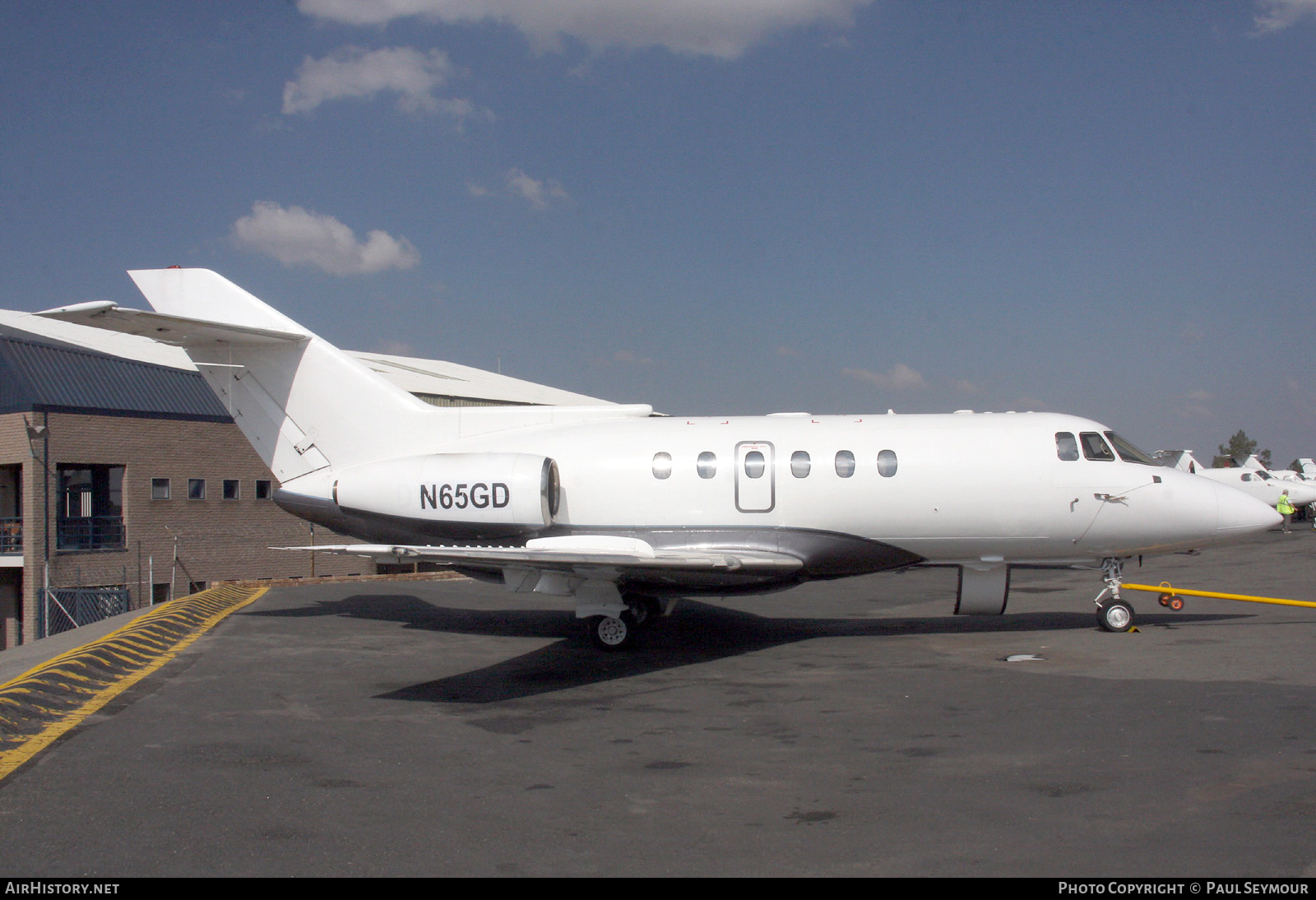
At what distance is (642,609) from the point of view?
13.2 meters

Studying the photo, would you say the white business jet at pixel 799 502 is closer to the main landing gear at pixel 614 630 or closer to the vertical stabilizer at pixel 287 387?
the main landing gear at pixel 614 630

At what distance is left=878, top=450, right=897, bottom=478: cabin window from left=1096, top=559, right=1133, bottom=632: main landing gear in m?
3.34

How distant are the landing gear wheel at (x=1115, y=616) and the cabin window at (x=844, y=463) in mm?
3824

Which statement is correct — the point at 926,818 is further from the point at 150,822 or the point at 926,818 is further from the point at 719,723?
the point at 150,822

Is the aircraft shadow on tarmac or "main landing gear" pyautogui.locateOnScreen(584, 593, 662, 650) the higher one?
"main landing gear" pyautogui.locateOnScreen(584, 593, 662, 650)

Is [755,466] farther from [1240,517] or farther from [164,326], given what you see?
[164,326]

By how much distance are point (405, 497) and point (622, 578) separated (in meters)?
3.26

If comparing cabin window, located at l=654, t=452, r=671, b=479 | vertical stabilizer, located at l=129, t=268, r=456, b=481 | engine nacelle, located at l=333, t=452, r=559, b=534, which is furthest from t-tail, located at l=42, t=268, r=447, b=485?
cabin window, located at l=654, t=452, r=671, b=479

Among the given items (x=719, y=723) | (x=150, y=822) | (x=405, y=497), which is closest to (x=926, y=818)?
(x=719, y=723)

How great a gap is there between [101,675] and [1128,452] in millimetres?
12727

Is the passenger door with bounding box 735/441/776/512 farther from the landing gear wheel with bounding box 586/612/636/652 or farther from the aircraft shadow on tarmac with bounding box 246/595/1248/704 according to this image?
the landing gear wheel with bounding box 586/612/636/652

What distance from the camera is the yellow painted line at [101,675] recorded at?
722 centimetres

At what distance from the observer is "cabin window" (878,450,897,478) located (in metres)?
11.9

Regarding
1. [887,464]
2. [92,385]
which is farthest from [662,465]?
[92,385]
